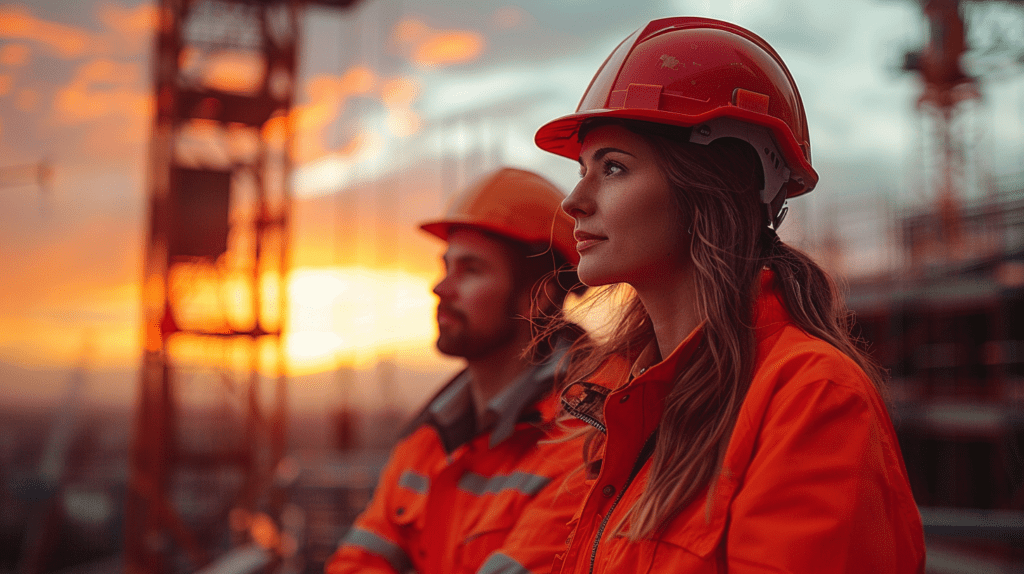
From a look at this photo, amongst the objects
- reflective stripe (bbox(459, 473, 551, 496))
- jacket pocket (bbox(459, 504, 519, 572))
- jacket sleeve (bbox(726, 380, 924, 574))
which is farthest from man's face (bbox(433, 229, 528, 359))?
jacket sleeve (bbox(726, 380, 924, 574))

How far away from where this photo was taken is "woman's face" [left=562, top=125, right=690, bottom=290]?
54.2 inches

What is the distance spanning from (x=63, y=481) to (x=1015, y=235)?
61.2 ft

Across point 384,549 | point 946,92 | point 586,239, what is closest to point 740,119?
point 586,239

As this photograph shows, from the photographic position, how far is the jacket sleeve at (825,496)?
1.03m

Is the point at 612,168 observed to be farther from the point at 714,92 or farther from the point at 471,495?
the point at 471,495

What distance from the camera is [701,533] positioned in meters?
1.15

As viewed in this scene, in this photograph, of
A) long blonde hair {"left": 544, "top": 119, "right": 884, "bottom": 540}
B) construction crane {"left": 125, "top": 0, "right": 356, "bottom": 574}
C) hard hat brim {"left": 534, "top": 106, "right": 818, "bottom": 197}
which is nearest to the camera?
long blonde hair {"left": 544, "top": 119, "right": 884, "bottom": 540}

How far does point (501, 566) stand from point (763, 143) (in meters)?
1.22

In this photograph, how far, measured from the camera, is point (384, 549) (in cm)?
263

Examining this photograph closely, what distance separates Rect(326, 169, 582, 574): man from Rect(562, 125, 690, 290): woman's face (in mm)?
792

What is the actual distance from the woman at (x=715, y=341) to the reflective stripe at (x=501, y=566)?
0.41 m

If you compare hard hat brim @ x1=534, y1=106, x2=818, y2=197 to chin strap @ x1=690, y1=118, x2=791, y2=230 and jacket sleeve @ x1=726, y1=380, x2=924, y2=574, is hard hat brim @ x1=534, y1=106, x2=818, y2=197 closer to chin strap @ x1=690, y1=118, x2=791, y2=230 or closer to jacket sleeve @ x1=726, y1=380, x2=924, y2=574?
chin strap @ x1=690, y1=118, x2=791, y2=230

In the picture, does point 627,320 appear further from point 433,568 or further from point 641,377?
point 433,568

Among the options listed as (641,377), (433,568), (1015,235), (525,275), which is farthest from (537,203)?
(1015,235)
